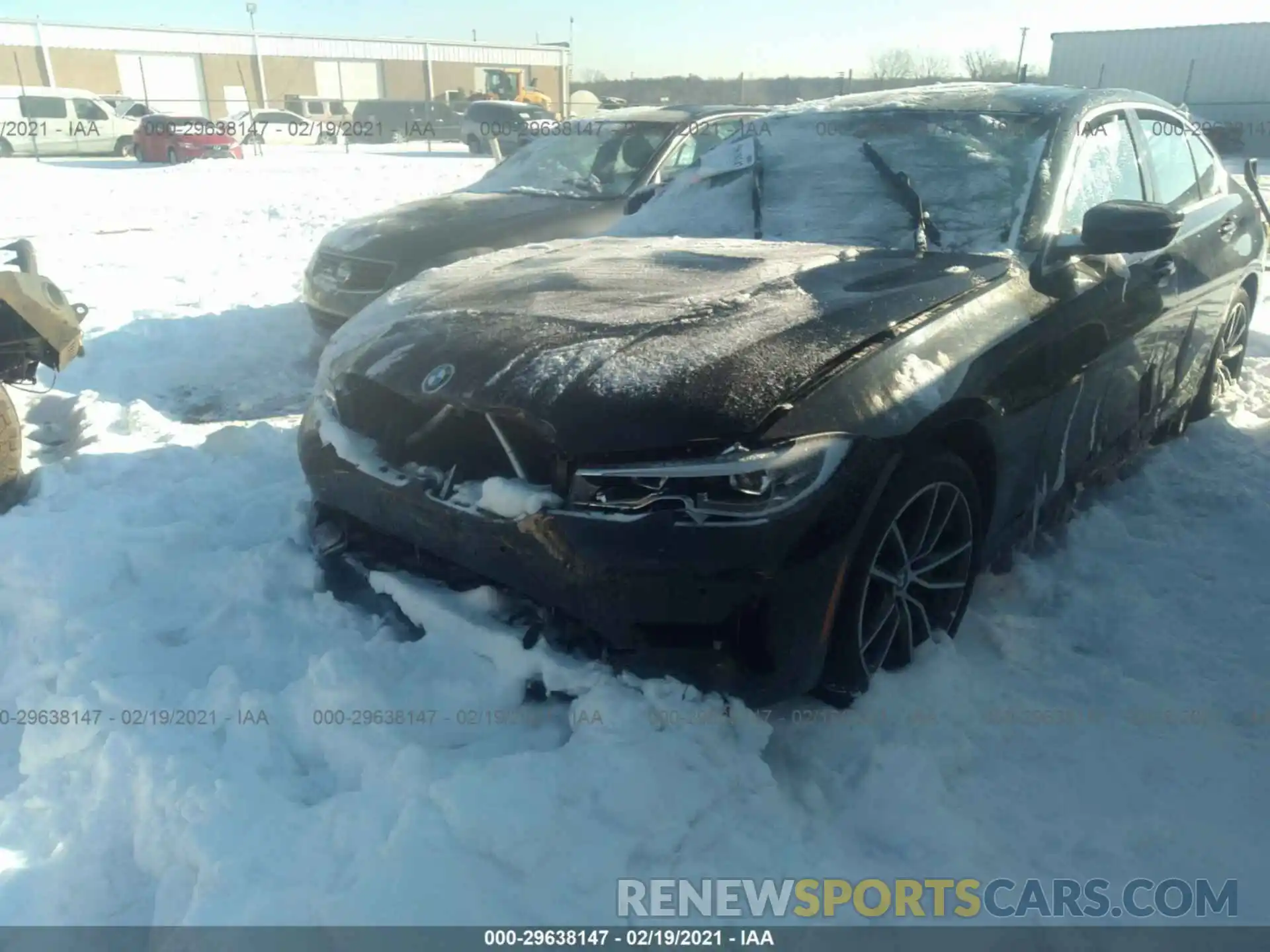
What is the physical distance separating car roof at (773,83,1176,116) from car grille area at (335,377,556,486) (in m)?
2.42

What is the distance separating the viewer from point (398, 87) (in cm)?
5025

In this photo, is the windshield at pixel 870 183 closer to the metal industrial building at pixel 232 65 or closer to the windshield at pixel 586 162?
the windshield at pixel 586 162

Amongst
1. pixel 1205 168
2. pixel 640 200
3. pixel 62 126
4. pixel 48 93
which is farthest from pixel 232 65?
pixel 1205 168

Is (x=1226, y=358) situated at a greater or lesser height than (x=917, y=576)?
lesser

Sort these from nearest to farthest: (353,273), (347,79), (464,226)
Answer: (353,273) → (464,226) → (347,79)

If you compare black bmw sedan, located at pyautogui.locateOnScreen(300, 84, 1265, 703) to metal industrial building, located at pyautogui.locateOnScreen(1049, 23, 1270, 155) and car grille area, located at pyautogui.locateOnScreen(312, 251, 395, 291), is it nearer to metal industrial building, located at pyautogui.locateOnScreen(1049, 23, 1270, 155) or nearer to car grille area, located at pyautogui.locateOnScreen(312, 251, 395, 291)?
car grille area, located at pyautogui.locateOnScreen(312, 251, 395, 291)

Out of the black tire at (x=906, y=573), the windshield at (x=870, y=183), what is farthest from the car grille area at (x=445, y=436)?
the windshield at (x=870, y=183)

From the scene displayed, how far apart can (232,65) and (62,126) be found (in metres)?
24.6

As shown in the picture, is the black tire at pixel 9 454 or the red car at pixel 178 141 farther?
the red car at pixel 178 141

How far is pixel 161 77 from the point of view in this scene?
4319 cm

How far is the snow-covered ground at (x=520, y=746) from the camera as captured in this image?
1.96m

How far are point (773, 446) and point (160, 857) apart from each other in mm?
1642

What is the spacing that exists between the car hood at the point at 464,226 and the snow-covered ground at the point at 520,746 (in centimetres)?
256

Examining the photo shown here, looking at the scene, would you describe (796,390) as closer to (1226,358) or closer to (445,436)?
(445,436)
